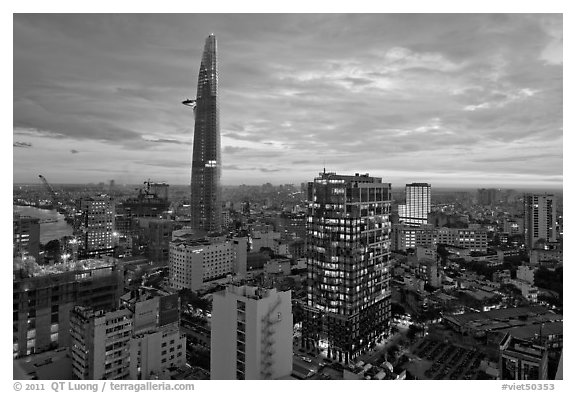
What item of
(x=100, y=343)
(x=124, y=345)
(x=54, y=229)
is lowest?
(x=124, y=345)

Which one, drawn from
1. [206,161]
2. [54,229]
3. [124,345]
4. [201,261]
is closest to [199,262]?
[201,261]

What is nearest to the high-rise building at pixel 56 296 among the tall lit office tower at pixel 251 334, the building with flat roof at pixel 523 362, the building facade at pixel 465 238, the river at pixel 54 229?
the river at pixel 54 229

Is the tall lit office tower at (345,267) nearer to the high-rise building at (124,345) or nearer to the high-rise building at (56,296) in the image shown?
the high-rise building at (124,345)

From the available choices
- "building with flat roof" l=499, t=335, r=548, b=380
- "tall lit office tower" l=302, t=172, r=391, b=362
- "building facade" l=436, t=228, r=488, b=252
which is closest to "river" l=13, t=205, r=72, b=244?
"tall lit office tower" l=302, t=172, r=391, b=362

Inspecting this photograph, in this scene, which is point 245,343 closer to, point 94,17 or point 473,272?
point 94,17

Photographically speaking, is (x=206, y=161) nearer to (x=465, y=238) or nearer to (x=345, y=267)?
(x=465, y=238)
